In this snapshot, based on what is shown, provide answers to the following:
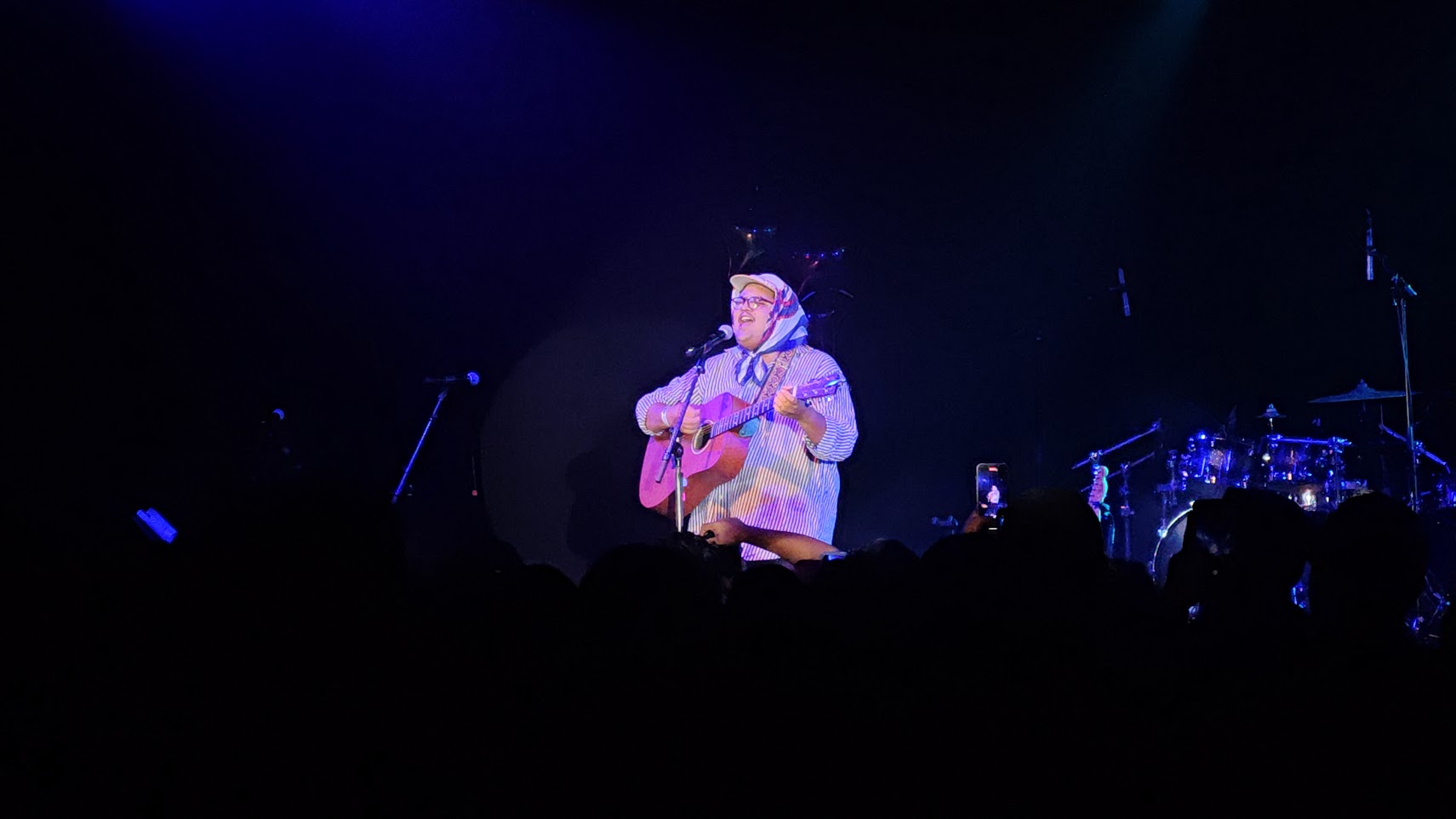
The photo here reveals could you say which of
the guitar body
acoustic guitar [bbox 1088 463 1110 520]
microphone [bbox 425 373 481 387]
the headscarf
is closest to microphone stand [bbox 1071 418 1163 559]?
acoustic guitar [bbox 1088 463 1110 520]

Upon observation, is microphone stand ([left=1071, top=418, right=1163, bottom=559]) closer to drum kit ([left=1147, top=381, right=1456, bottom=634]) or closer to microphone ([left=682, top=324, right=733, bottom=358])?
drum kit ([left=1147, top=381, right=1456, bottom=634])

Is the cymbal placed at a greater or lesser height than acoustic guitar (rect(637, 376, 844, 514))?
greater

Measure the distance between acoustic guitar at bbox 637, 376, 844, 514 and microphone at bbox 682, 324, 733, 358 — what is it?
1.10ft

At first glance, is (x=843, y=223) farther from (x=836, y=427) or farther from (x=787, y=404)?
(x=787, y=404)

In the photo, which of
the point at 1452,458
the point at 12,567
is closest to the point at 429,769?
the point at 12,567

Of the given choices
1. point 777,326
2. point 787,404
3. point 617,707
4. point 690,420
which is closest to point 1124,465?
point 777,326

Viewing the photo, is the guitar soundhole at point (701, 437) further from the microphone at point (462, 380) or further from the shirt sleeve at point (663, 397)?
the microphone at point (462, 380)

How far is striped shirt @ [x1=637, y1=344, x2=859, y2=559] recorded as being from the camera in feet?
22.6

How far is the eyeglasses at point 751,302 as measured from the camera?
24.0 feet

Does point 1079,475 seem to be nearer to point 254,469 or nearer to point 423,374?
point 423,374

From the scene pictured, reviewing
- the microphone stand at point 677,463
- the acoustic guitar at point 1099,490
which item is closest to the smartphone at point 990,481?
the acoustic guitar at point 1099,490

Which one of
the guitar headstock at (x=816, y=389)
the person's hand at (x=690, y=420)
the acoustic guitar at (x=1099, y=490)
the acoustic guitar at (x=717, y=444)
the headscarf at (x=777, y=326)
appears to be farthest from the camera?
the acoustic guitar at (x=1099, y=490)

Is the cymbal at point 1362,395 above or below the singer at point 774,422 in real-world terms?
above

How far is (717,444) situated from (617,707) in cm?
540
